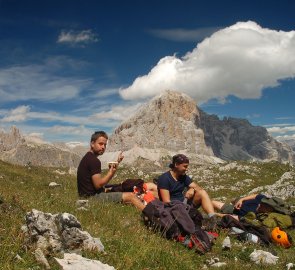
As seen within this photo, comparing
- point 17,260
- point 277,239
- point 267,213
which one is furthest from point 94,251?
point 267,213

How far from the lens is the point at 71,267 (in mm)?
6250

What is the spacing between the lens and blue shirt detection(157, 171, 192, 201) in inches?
538

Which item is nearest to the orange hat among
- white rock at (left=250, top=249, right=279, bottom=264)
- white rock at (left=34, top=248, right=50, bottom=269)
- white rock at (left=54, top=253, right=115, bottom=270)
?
white rock at (left=250, top=249, right=279, bottom=264)

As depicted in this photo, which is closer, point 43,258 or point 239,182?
point 43,258

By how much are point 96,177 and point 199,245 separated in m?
5.39

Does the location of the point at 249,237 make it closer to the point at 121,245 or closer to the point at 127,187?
the point at 121,245

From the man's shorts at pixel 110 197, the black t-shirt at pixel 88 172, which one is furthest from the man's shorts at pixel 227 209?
the black t-shirt at pixel 88 172

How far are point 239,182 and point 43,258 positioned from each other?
3646cm

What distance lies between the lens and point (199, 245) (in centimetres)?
962

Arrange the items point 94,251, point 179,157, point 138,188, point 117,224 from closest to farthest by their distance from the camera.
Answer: point 94,251
point 117,224
point 179,157
point 138,188

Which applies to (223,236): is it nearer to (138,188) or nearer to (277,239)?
(277,239)

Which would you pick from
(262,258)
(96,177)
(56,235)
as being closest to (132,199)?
(96,177)

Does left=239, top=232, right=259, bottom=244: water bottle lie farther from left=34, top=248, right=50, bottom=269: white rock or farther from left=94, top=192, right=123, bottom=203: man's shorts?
left=34, top=248, right=50, bottom=269: white rock

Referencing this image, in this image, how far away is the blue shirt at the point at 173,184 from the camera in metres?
13.7
